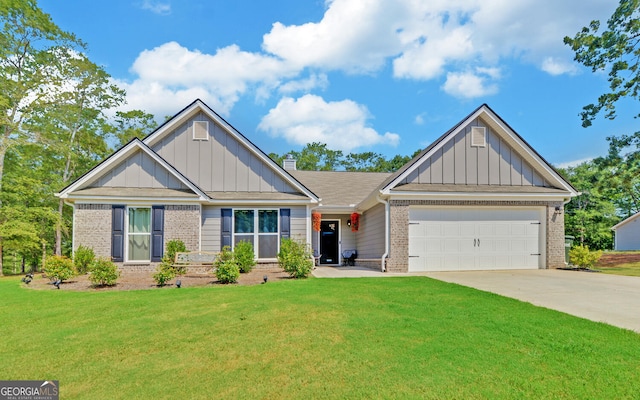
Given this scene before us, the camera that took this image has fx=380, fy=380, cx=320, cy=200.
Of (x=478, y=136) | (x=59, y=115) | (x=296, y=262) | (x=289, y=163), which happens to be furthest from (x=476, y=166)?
(x=59, y=115)

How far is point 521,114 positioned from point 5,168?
3043 cm

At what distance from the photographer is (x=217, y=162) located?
49.2ft

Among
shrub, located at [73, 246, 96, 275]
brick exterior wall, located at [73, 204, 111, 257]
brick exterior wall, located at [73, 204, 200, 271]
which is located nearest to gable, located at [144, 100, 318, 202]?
brick exterior wall, located at [73, 204, 200, 271]

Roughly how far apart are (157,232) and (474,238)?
1142 cm

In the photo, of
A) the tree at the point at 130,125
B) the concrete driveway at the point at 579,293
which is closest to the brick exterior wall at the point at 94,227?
the concrete driveway at the point at 579,293

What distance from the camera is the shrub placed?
1214cm

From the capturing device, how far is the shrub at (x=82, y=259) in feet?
39.8

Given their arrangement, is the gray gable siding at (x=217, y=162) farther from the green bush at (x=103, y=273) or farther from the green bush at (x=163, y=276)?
the green bush at (x=103, y=273)

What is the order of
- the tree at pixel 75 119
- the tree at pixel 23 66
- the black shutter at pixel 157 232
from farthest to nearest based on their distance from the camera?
1. the tree at pixel 75 119
2. the tree at pixel 23 66
3. the black shutter at pixel 157 232

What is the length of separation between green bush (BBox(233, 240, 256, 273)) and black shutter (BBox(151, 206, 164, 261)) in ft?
8.74

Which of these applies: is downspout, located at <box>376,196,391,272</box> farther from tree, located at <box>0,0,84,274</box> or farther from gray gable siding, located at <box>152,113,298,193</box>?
tree, located at <box>0,0,84,274</box>

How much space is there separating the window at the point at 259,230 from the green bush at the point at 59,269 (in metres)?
5.30

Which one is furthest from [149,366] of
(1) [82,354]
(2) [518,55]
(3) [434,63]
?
(2) [518,55]

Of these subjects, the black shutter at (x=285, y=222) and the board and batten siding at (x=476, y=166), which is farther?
the black shutter at (x=285, y=222)
